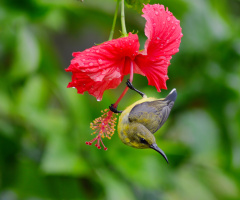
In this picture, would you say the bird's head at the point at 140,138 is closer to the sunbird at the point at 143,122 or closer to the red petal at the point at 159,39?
the sunbird at the point at 143,122

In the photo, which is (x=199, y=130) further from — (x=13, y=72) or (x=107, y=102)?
(x=13, y=72)

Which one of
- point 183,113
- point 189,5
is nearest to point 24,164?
point 183,113

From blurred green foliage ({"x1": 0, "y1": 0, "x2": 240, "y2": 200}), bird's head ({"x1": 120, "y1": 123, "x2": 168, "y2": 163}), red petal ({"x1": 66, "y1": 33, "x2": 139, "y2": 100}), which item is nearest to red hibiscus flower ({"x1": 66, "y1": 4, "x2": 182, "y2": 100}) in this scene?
red petal ({"x1": 66, "y1": 33, "x2": 139, "y2": 100})

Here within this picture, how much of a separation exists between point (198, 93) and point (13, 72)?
44.7 inches

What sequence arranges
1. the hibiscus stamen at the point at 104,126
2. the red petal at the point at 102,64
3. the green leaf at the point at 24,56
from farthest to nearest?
1. the green leaf at the point at 24,56
2. the hibiscus stamen at the point at 104,126
3. the red petal at the point at 102,64

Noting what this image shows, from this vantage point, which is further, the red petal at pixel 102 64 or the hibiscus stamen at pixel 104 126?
the hibiscus stamen at pixel 104 126

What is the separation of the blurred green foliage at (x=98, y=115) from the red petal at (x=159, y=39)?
120cm

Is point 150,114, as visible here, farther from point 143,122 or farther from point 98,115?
point 98,115

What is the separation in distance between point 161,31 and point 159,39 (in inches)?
0.8

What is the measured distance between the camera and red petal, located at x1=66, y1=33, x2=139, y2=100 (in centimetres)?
92

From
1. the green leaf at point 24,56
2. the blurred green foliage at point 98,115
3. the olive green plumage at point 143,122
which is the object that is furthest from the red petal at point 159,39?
the green leaf at point 24,56

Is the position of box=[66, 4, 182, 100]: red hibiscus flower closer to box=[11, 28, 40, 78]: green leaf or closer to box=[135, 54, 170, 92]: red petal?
box=[135, 54, 170, 92]: red petal

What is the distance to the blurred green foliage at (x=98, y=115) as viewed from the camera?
234 centimetres

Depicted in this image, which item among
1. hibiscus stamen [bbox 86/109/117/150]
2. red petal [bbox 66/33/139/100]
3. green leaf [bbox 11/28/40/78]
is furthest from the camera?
green leaf [bbox 11/28/40/78]
